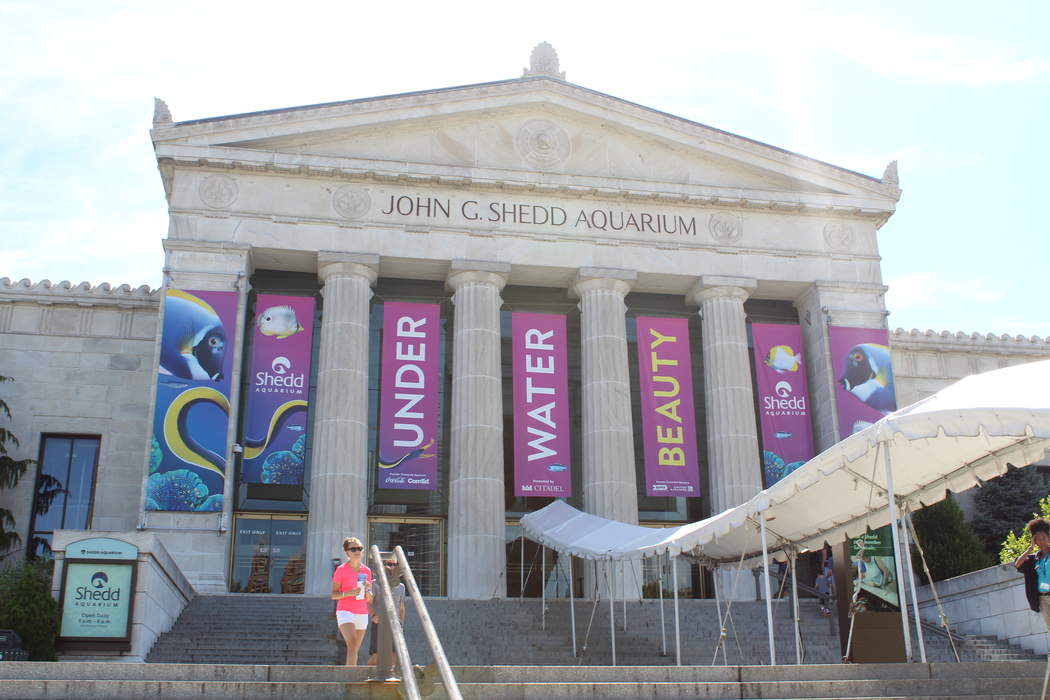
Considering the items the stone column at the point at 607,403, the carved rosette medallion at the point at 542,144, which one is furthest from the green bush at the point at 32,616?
the carved rosette medallion at the point at 542,144

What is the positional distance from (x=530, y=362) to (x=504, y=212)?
13.7ft

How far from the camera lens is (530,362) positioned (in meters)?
29.0

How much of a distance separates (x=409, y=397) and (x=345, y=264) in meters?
3.87

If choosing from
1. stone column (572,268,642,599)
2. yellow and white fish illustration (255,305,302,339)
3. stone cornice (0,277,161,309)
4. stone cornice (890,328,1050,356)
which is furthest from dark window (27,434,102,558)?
stone cornice (890,328,1050,356)

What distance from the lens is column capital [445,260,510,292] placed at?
2945 centimetres

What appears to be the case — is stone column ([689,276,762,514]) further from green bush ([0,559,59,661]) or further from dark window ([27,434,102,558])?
green bush ([0,559,59,661])

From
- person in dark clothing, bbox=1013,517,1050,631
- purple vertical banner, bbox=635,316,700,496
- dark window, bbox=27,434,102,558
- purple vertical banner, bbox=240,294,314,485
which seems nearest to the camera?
person in dark clothing, bbox=1013,517,1050,631

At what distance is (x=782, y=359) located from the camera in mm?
30625

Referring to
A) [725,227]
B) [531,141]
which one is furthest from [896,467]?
[531,141]

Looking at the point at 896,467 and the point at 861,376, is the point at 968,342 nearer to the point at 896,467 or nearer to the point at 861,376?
the point at 861,376

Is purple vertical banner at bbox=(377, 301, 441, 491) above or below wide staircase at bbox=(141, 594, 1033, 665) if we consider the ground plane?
above

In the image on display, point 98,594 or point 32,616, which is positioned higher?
point 98,594

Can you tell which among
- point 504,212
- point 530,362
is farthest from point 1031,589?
point 504,212

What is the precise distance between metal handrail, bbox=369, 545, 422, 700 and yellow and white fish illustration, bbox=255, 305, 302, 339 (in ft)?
56.8
